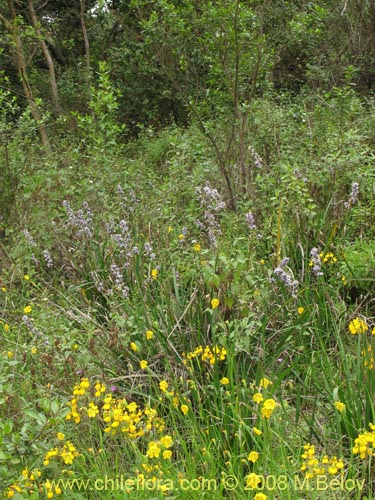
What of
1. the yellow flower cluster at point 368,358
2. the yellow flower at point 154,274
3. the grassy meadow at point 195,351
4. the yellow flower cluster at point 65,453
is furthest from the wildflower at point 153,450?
the yellow flower at point 154,274

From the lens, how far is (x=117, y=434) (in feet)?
8.46

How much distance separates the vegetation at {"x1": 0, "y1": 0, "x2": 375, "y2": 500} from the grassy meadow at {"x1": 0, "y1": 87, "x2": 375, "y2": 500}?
0.01 m

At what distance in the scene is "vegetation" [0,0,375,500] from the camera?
2.26 metres

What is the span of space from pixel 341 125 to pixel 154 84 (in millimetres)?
5981

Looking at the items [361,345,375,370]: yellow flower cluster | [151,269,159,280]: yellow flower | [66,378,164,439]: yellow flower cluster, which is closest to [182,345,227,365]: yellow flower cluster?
[66,378,164,439]: yellow flower cluster

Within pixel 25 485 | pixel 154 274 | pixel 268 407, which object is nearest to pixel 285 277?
pixel 154 274

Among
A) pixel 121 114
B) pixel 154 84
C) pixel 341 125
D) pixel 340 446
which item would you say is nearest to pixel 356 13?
pixel 154 84

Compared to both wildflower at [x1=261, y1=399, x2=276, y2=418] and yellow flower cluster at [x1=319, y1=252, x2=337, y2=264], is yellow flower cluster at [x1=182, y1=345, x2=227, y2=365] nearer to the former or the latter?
wildflower at [x1=261, y1=399, x2=276, y2=418]

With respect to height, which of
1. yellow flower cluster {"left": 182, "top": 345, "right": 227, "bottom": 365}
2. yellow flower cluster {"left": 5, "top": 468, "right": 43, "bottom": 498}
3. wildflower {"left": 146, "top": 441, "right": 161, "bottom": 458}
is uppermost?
yellow flower cluster {"left": 182, "top": 345, "right": 227, "bottom": 365}

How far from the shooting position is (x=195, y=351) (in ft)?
8.98

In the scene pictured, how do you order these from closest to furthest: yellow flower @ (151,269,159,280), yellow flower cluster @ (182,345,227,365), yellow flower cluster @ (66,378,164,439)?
yellow flower cluster @ (66,378,164,439)
yellow flower cluster @ (182,345,227,365)
yellow flower @ (151,269,159,280)

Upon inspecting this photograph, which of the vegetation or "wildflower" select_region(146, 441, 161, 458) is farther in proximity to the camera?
the vegetation

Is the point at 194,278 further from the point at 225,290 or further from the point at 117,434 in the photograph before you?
→ the point at 117,434

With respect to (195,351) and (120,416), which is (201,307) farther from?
(120,416)
